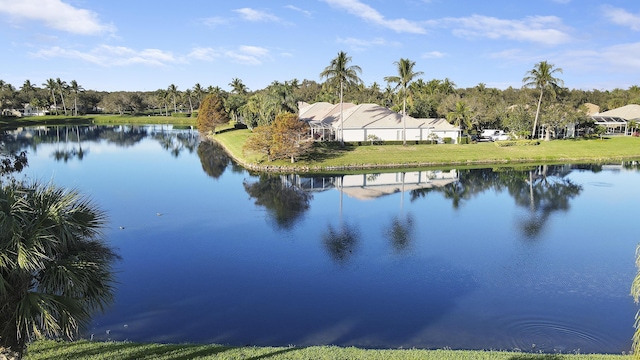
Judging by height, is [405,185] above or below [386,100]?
below

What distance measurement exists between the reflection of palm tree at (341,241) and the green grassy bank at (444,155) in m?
24.3

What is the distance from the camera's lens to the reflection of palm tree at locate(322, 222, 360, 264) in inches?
870

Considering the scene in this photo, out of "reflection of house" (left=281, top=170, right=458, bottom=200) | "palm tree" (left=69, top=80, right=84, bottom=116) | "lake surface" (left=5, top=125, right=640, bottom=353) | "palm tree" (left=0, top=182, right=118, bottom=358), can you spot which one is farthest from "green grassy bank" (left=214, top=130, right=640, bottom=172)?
"palm tree" (left=69, top=80, right=84, bottom=116)

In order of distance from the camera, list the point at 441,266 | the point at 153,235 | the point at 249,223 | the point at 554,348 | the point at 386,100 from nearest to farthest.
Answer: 1. the point at 554,348
2. the point at 441,266
3. the point at 153,235
4. the point at 249,223
5. the point at 386,100

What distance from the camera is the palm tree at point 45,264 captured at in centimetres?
792

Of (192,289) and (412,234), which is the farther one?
(412,234)

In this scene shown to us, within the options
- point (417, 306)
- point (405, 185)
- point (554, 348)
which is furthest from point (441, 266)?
point (405, 185)

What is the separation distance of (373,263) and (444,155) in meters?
41.0

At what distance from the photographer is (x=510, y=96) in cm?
11869

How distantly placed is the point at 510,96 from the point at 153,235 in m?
114

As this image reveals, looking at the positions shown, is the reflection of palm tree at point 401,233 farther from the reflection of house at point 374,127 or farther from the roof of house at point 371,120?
the roof of house at point 371,120

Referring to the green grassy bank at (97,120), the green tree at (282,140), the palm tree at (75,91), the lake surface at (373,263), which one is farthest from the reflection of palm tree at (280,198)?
the palm tree at (75,91)

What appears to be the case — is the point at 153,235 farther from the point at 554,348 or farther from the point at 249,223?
the point at 554,348

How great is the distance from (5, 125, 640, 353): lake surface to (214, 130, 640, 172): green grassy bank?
9529 mm
